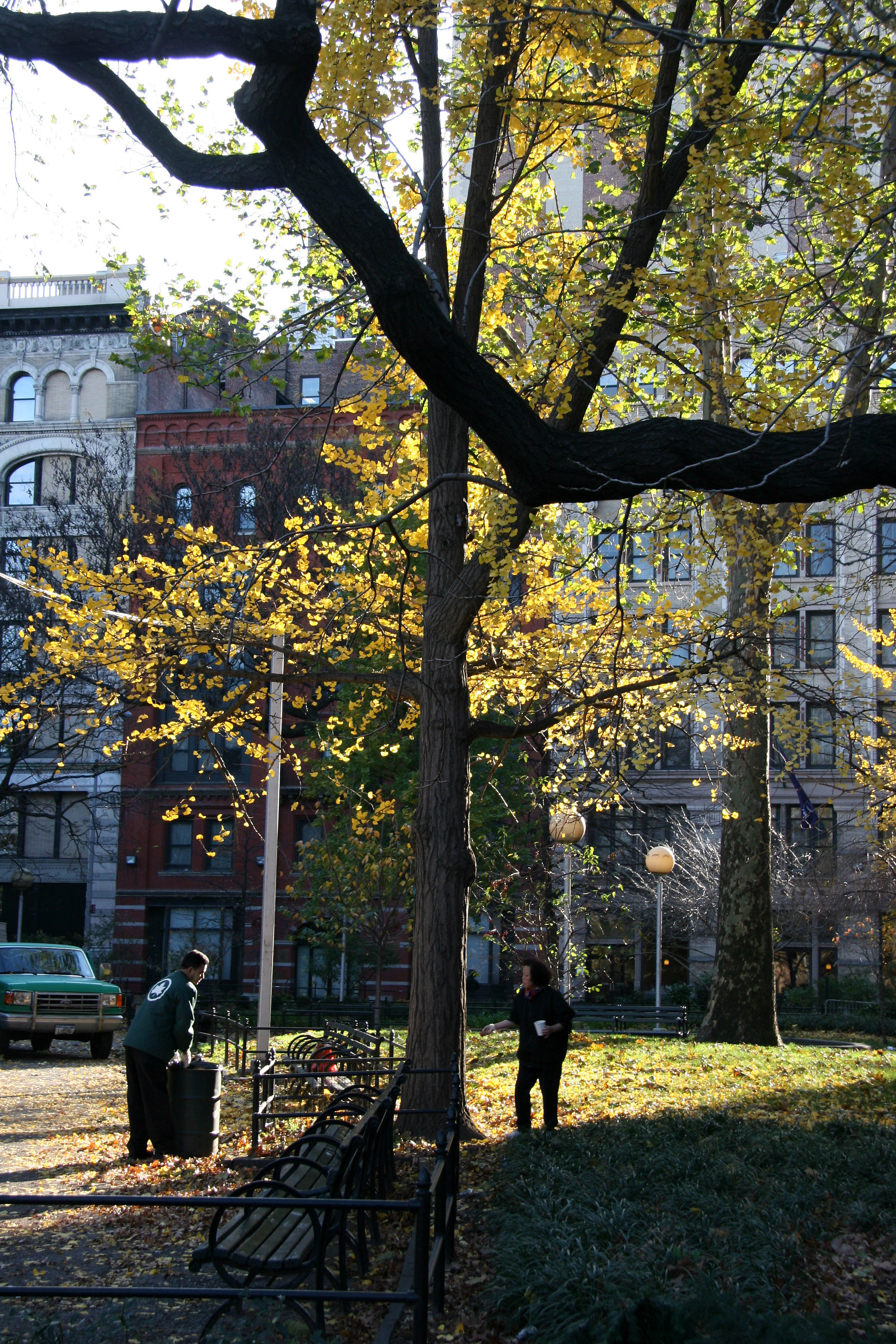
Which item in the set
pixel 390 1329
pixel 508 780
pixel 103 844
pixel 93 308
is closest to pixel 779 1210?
pixel 390 1329

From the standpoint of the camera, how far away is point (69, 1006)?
2078 centimetres

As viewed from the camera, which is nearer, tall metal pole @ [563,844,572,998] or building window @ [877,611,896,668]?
tall metal pole @ [563,844,572,998]

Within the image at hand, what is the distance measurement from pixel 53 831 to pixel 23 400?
1620 centimetres

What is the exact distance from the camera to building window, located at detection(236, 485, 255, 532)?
31531 mm

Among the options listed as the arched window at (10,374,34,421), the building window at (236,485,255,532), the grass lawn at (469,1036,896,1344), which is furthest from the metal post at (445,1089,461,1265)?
the arched window at (10,374,34,421)

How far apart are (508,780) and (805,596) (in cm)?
1585

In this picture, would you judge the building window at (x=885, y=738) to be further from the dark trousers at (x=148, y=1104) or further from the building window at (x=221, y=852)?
the building window at (x=221, y=852)

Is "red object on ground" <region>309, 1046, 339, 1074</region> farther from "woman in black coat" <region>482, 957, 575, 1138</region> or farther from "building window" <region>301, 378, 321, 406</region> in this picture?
"building window" <region>301, 378, 321, 406</region>

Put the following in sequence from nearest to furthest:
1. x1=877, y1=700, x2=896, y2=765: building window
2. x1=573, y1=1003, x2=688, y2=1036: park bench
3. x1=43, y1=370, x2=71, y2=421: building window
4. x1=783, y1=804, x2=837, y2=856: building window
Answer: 1. x1=877, y1=700, x2=896, y2=765: building window
2. x1=573, y1=1003, x2=688, y2=1036: park bench
3. x1=783, y1=804, x2=837, y2=856: building window
4. x1=43, y1=370, x2=71, y2=421: building window

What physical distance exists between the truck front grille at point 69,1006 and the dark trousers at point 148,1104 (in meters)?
11.7

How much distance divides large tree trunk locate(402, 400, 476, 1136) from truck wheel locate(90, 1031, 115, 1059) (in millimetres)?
12133

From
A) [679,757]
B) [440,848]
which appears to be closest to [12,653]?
[679,757]

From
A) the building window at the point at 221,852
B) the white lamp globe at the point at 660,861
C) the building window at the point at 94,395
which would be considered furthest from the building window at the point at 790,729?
the building window at the point at 94,395

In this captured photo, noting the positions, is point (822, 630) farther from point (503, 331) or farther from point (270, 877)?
point (270, 877)
